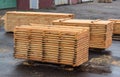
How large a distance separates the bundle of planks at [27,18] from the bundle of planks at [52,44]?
5894 mm

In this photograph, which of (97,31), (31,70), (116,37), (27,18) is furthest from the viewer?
(27,18)

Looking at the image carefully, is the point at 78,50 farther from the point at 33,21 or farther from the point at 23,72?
the point at 33,21

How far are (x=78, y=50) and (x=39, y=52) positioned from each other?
1486 mm

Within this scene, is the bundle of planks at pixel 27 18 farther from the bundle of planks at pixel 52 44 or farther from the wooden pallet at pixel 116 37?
the bundle of planks at pixel 52 44

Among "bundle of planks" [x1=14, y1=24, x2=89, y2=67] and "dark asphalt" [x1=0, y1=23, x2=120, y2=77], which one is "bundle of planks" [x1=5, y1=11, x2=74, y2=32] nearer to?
"dark asphalt" [x1=0, y1=23, x2=120, y2=77]

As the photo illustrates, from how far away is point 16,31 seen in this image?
1179 cm

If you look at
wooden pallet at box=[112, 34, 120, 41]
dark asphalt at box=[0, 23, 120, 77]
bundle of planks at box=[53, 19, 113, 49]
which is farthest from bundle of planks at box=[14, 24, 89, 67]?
wooden pallet at box=[112, 34, 120, 41]

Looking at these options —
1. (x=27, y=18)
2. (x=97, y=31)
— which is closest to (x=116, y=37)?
(x=97, y=31)

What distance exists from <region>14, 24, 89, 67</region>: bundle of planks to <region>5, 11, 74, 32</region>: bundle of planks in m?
5.89

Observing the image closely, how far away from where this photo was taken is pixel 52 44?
1117 centimetres

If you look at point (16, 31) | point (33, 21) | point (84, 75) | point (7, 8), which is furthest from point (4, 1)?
point (84, 75)

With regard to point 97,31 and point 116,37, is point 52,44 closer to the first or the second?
point 97,31

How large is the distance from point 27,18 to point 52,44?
7.60 meters

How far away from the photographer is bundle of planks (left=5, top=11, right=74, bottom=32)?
1778 centimetres
